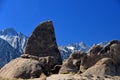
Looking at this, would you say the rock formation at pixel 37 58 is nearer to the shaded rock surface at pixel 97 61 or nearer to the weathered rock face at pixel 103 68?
the shaded rock surface at pixel 97 61

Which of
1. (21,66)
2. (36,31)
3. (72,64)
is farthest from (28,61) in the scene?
(36,31)

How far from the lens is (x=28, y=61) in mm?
44438

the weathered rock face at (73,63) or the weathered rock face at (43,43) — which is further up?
the weathered rock face at (43,43)

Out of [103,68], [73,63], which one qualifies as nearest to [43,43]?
[73,63]

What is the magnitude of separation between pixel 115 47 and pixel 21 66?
1101 cm

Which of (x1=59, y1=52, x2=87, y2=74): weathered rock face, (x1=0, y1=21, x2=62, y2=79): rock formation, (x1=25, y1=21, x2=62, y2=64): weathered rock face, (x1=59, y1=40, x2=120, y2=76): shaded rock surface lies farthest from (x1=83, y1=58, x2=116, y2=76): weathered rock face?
(x1=25, y1=21, x2=62, y2=64): weathered rock face

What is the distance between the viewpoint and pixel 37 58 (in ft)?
152

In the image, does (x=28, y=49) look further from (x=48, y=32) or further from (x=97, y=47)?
(x=97, y=47)

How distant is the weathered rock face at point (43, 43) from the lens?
50562 mm

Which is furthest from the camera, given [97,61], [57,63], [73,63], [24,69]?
[57,63]

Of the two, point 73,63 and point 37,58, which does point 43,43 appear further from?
point 73,63

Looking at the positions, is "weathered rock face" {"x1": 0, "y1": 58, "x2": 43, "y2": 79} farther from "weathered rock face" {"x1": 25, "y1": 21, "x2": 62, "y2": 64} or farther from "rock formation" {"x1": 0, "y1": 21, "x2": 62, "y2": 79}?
"weathered rock face" {"x1": 25, "y1": 21, "x2": 62, "y2": 64}

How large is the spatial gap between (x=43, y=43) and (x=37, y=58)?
5249mm

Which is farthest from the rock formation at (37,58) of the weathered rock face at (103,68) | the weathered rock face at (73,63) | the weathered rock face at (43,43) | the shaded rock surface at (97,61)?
the weathered rock face at (103,68)
